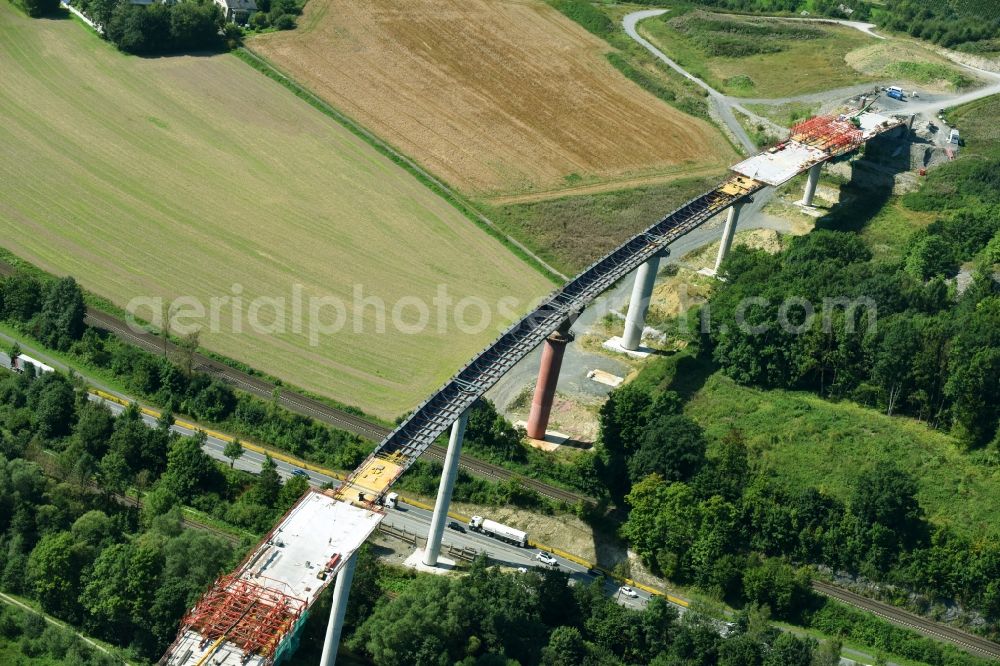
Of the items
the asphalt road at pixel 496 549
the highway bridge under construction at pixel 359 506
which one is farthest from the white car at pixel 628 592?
the highway bridge under construction at pixel 359 506

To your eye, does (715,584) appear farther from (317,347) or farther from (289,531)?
(317,347)

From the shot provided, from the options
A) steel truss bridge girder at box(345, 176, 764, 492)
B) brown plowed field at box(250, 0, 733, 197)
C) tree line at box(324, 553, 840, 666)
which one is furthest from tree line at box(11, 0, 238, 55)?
tree line at box(324, 553, 840, 666)

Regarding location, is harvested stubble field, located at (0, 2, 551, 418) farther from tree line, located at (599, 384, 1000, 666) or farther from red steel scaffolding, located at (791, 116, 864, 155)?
red steel scaffolding, located at (791, 116, 864, 155)

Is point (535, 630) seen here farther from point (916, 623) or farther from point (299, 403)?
point (299, 403)

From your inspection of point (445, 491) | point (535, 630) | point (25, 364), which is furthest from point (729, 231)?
point (25, 364)

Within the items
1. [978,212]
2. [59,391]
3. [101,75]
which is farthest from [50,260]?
[978,212]

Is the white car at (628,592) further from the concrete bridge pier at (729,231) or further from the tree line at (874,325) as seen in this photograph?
the concrete bridge pier at (729,231)
